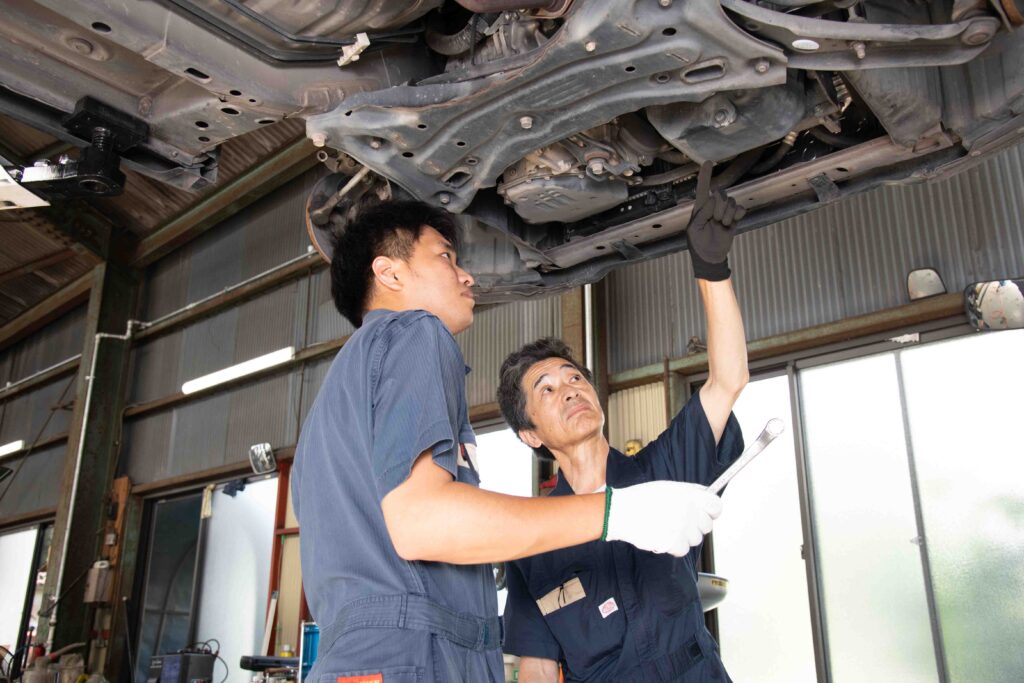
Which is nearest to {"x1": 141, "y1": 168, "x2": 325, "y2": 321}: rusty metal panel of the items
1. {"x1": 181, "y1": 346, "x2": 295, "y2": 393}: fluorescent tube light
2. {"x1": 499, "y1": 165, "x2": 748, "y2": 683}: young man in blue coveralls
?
{"x1": 181, "y1": 346, "x2": 295, "y2": 393}: fluorescent tube light

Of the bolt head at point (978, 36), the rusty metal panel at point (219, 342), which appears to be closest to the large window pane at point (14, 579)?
the rusty metal panel at point (219, 342)

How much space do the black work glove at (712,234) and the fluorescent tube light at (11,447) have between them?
1088 centimetres

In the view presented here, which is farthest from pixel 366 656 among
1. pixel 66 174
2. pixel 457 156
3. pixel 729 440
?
pixel 66 174

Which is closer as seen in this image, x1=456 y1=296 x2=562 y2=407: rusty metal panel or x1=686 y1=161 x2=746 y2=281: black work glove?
x1=686 y1=161 x2=746 y2=281: black work glove

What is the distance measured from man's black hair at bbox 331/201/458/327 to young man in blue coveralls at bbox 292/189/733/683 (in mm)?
179

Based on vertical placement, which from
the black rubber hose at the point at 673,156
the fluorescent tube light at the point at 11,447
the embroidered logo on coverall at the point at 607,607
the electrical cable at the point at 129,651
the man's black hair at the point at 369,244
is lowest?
the electrical cable at the point at 129,651

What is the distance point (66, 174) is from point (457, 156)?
3.59 feet

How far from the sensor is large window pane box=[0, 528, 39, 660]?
9477 mm

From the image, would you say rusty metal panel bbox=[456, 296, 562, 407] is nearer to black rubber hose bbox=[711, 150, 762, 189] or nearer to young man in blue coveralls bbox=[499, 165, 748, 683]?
black rubber hose bbox=[711, 150, 762, 189]

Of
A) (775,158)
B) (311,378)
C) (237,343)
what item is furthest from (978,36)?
(237,343)

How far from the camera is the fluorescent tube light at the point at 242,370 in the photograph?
25.0 feet

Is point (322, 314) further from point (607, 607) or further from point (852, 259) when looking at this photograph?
point (607, 607)

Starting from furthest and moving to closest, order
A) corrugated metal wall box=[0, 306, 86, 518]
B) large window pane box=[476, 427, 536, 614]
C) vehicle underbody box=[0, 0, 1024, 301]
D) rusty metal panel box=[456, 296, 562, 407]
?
corrugated metal wall box=[0, 306, 86, 518] → rusty metal panel box=[456, 296, 562, 407] → large window pane box=[476, 427, 536, 614] → vehicle underbody box=[0, 0, 1024, 301]

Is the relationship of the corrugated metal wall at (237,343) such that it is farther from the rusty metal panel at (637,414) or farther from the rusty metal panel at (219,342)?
the rusty metal panel at (637,414)
